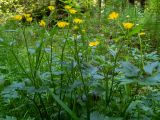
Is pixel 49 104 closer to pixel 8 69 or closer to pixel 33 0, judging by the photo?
pixel 8 69

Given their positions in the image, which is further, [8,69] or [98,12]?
[98,12]

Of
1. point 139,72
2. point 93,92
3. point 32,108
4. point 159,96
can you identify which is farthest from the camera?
point 32,108

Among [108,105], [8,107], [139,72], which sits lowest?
[8,107]

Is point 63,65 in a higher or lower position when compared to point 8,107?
higher

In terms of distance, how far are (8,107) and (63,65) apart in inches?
17.1

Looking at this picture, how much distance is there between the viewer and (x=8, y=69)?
8.00ft

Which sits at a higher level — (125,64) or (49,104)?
(125,64)

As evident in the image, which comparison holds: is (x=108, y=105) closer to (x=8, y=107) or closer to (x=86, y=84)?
(x=86, y=84)

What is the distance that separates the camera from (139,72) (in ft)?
3.73

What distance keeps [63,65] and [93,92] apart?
0.23 meters

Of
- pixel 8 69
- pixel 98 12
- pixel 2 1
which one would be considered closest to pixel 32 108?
pixel 8 69

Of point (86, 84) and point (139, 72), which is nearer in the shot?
point (139, 72)

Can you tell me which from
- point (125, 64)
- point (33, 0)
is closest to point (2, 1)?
point (33, 0)

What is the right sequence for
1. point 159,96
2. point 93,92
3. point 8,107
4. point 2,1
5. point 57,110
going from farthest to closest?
A: point 2,1 → point 8,107 → point 57,110 → point 93,92 → point 159,96
